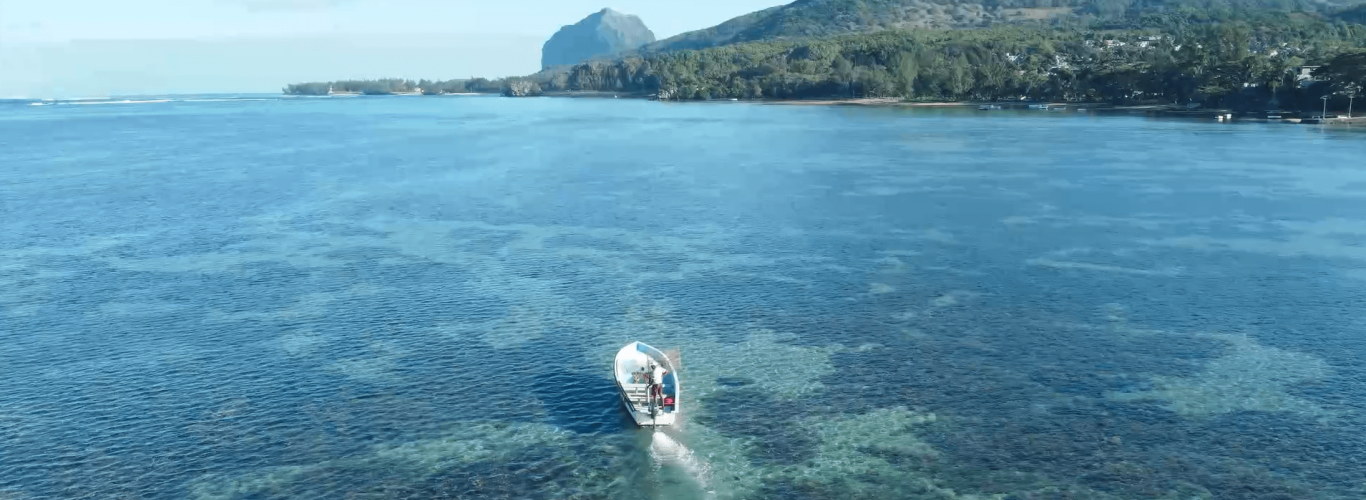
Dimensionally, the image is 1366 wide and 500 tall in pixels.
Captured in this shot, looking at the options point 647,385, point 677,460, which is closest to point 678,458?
point 677,460

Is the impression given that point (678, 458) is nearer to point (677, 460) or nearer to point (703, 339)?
point (677, 460)

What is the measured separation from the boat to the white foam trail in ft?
2.80

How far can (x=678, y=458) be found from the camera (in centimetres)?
3859

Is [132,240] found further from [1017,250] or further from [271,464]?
[1017,250]

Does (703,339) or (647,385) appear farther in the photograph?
(703,339)

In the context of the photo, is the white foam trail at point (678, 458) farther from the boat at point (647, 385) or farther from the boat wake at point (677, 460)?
the boat at point (647, 385)

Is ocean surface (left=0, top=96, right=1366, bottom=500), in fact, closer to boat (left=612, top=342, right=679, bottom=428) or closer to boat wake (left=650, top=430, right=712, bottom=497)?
boat wake (left=650, top=430, right=712, bottom=497)

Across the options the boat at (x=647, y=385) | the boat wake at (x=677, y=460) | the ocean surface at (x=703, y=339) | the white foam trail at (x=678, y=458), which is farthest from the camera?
the boat at (x=647, y=385)

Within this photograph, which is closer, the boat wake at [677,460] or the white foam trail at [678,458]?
the boat wake at [677,460]

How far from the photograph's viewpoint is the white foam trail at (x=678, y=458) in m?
37.3

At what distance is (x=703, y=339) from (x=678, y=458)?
14.5m

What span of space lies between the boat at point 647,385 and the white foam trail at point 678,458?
33.6 inches

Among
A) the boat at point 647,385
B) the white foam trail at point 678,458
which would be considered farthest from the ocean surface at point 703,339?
the boat at point 647,385

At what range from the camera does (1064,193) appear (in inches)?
3824
